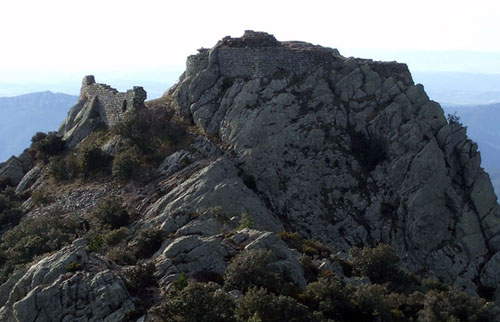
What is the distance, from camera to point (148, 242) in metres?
28.5

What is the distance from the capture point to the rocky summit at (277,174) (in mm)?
31453

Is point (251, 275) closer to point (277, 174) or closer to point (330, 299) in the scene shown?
point (330, 299)

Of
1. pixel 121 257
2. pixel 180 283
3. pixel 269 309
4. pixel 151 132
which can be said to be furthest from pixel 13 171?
pixel 269 309

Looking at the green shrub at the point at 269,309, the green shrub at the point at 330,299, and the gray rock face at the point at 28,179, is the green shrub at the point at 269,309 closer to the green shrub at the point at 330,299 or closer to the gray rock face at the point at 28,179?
the green shrub at the point at 330,299

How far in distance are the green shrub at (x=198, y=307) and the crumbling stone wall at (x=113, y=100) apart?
93.8 feet

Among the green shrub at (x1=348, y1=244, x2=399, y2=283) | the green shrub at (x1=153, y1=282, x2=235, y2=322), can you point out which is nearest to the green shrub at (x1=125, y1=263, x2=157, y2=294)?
the green shrub at (x1=153, y1=282, x2=235, y2=322)

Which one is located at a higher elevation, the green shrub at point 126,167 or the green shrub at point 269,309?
the green shrub at point 126,167

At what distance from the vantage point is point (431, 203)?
3809 centimetres

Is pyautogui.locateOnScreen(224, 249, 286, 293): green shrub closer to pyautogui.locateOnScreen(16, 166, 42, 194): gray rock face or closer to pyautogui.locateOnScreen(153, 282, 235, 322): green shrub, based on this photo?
pyautogui.locateOnScreen(153, 282, 235, 322): green shrub

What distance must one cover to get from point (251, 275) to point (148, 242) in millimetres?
7810

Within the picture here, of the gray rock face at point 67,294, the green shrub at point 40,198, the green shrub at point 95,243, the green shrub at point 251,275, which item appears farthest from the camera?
the green shrub at point 40,198

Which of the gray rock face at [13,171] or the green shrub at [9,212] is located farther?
the gray rock face at [13,171]

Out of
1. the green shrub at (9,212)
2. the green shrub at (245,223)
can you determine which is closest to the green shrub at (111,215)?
the green shrub at (9,212)

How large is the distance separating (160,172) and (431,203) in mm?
19800
